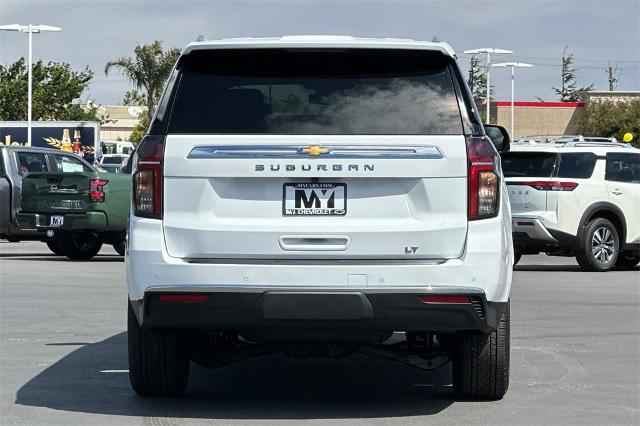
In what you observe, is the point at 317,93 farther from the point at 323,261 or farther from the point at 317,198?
the point at 323,261

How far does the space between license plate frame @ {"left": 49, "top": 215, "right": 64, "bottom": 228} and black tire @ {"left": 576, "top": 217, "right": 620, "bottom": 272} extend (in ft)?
24.5

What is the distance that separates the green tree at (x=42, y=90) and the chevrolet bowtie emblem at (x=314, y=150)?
66678 millimetres

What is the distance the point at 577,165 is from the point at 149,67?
47.8 m

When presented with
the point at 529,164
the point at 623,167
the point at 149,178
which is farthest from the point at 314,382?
the point at 623,167

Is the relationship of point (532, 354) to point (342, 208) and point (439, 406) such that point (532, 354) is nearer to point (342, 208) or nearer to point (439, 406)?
point (439, 406)

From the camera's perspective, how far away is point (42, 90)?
7262 cm

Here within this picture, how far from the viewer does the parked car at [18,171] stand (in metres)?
20.9

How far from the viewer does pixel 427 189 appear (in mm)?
7270

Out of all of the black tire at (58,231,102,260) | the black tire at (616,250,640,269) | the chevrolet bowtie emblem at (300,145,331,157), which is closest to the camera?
the chevrolet bowtie emblem at (300,145,331,157)

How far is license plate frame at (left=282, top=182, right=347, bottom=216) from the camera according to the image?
7242 millimetres

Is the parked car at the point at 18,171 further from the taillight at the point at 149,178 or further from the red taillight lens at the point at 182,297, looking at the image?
the red taillight lens at the point at 182,297

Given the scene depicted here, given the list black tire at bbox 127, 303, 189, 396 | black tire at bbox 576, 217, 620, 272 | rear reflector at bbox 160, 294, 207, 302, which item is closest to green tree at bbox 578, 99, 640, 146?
black tire at bbox 576, 217, 620, 272

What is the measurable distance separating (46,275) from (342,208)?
452 inches

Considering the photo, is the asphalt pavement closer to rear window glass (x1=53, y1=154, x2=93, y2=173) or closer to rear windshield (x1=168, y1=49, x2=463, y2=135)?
rear windshield (x1=168, y1=49, x2=463, y2=135)
